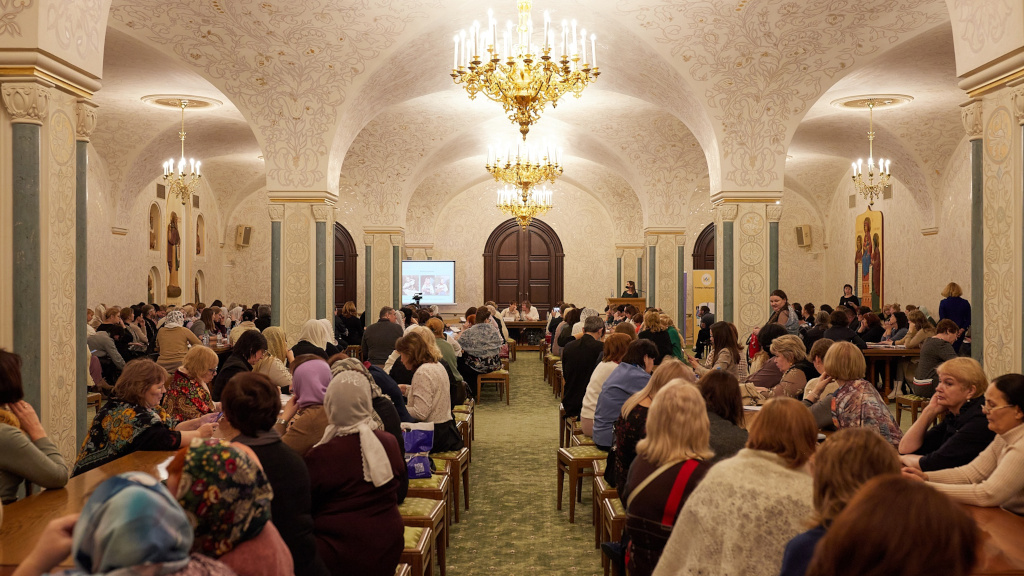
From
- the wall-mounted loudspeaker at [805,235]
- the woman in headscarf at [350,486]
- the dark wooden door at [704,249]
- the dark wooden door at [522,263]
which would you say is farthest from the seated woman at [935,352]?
the dark wooden door at [522,263]

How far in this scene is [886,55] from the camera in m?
9.27

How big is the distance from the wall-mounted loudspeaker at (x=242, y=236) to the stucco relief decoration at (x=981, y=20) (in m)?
18.9

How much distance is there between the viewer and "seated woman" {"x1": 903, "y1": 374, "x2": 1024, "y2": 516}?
2961 mm

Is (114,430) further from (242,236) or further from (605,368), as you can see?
(242,236)

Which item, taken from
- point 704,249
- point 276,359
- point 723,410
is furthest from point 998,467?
point 704,249

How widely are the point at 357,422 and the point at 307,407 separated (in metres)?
0.97

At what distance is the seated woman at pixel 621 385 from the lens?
5129mm

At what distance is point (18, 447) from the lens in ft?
9.89

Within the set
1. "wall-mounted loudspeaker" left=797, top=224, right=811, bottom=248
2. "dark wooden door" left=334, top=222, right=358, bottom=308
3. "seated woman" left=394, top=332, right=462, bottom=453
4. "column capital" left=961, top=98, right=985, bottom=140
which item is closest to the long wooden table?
"seated woman" left=394, top=332, right=462, bottom=453

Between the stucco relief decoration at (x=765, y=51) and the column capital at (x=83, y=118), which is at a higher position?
the stucco relief decoration at (x=765, y=51)

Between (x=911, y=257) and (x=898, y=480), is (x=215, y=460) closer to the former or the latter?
(x=898, y=480)

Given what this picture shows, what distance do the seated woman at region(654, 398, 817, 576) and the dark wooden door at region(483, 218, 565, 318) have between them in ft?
67.2

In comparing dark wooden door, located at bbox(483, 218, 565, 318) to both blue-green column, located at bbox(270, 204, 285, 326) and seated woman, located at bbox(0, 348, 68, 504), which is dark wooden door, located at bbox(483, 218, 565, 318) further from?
seated woman, located at bbox(0, 348, 68, 504)

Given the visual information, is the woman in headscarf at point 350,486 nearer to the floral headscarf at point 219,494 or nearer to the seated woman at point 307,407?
the seated woman at point 307,407
